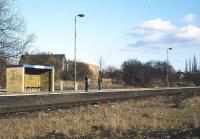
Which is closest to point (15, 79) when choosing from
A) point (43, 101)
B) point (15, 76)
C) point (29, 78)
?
point (15, 76)

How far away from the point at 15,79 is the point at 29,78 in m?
3.84

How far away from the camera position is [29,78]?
52062 millimetres

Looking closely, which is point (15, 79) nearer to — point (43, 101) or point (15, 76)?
point (15, 76)

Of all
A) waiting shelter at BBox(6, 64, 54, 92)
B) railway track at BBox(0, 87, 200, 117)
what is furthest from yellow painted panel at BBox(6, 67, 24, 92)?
railway track at BBox(0, 87, 200, 117)

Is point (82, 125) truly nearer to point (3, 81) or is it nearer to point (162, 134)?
point (162, 134)

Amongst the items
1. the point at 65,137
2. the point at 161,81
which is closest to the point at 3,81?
the point at 65,137

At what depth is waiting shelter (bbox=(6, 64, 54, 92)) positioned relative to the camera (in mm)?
48156

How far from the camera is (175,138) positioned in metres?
13.5

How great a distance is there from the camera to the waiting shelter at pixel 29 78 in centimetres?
4816

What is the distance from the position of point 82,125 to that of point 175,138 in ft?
15.5

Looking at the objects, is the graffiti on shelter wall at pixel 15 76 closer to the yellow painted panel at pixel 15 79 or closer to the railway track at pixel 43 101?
the yellow painted panel at pixel 15 79

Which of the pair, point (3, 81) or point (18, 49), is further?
point (3, 81)

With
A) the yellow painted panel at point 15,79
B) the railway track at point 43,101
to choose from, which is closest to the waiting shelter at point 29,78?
the yellow painted panel at point 15,79

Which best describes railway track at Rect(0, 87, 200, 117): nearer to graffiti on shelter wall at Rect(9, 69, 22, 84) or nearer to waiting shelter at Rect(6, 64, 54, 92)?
waiting shelter at Rect(6, 64, 54, 92)
